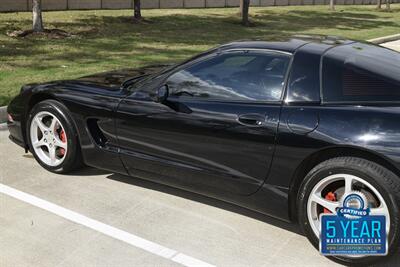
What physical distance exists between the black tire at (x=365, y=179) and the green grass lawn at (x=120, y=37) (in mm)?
1437

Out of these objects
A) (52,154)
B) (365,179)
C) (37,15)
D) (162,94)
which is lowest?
(52,154)

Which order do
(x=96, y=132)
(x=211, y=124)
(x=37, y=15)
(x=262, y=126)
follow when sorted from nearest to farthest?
(x=262, y=126), (x=211, y=124), (x=96, y=132), (x=37, y=15)

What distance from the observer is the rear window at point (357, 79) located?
335 centimetres

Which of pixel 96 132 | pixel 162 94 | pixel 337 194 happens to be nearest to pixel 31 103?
pixel 96 132

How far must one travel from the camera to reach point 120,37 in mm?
13312

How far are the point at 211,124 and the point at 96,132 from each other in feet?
4.10

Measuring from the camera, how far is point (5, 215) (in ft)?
13.4

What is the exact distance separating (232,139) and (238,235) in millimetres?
728

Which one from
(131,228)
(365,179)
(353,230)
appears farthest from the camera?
(131,228)

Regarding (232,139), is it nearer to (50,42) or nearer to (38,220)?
(38,220)

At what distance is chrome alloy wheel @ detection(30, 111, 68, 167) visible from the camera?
4738mm

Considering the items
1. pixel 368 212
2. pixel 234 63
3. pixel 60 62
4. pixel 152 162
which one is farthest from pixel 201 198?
pixel 60 62

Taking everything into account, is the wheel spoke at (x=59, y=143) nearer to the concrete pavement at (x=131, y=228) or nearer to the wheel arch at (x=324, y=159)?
the concrete pavement at (x=131, y=228)

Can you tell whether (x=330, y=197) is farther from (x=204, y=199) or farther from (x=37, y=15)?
(x=37, y=15)
